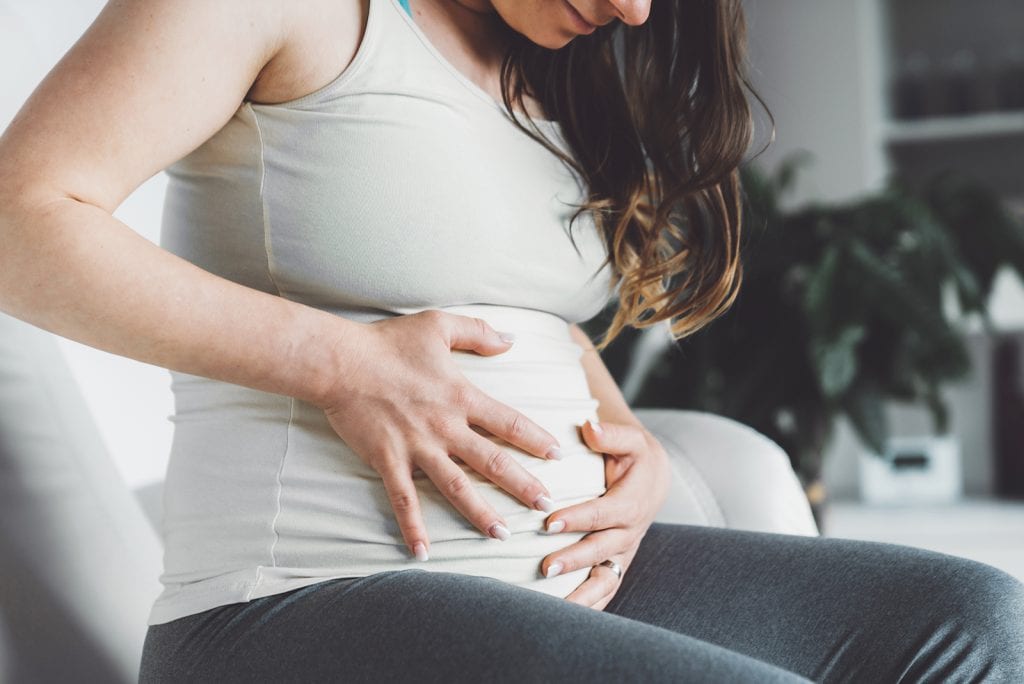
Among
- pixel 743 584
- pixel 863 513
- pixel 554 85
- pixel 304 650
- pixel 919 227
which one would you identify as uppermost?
pixel 554 85

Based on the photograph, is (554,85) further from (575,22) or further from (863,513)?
(863,513)

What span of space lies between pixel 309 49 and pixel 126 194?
0.48ft

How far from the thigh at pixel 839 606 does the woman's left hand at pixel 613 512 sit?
0.05m

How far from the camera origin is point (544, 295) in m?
0.76

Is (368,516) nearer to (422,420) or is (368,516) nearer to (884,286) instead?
(422,420)

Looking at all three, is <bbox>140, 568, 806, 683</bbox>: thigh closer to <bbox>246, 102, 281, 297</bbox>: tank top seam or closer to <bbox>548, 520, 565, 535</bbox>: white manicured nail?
<bbox>548, 520, 565, 535</bbox>: white manicured nail

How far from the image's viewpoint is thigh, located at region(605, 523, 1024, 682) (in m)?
0.67

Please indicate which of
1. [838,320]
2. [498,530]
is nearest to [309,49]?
[498,530]

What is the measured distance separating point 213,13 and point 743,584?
21.2 inches

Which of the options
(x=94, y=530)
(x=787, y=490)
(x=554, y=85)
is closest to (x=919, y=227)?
(x=787, y=490)

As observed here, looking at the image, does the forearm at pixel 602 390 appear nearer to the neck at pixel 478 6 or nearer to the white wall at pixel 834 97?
the neck at pixel 478 6

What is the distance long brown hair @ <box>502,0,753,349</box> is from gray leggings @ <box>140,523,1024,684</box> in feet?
0.76

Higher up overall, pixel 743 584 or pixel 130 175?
pixel 130 175

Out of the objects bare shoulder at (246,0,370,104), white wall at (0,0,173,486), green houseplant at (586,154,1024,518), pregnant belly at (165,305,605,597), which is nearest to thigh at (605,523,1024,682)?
pregnant belly at (165,305,605,597)
